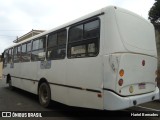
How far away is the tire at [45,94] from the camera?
7.96 m

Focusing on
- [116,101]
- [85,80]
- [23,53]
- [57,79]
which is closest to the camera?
[116,101]

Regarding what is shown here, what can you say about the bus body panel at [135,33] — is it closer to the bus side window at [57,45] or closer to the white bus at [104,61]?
the white bus at [104,61]

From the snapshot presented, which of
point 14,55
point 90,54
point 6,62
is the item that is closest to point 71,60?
point 90,54

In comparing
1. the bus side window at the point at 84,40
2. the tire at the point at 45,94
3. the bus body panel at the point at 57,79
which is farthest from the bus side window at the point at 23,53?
the bus side window at the point at 84,40

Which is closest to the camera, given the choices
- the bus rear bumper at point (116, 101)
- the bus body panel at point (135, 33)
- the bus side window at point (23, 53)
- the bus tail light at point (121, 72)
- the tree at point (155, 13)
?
the bus rear bumper at point (116, 101)

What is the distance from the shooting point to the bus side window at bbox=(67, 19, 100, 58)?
228 inches

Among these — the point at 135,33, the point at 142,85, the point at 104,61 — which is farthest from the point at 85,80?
the point at 135,33

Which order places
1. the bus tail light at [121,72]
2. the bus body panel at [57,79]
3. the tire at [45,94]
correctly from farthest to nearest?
the tire at [45,94] → the bus body panel at [57,79] → the bus tail light at [121,72]

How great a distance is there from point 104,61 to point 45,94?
3.71 meters

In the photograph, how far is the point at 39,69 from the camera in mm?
8727

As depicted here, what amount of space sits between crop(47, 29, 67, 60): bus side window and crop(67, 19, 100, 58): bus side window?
15.2 inches

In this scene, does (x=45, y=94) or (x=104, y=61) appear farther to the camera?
(x=45, y=94)

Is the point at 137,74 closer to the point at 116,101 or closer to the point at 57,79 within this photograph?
the point at 116,101

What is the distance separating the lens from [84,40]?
20.1 feet
